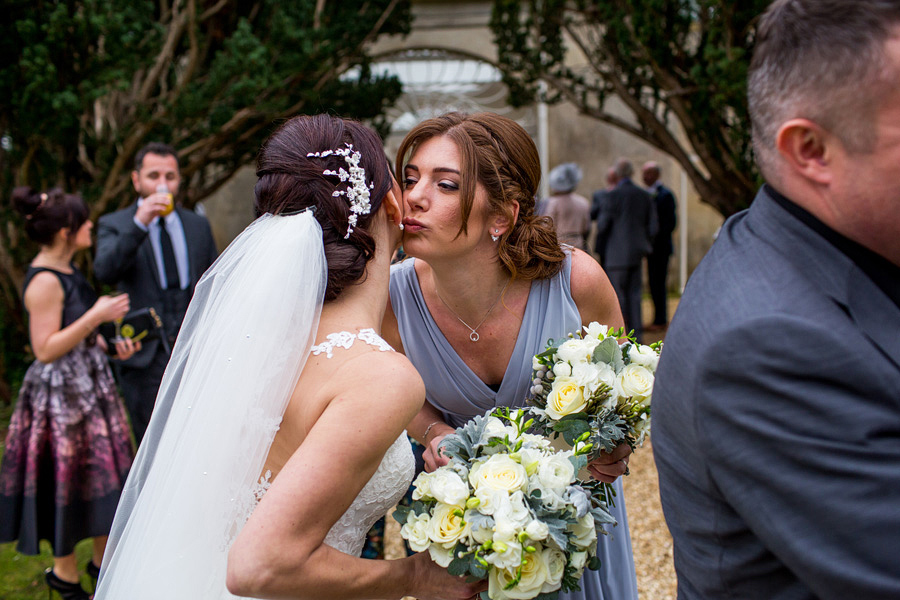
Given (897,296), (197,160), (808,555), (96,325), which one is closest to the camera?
(808,555)

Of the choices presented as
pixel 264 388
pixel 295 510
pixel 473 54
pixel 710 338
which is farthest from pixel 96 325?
pixel 473 54

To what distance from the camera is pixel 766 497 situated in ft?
3.31

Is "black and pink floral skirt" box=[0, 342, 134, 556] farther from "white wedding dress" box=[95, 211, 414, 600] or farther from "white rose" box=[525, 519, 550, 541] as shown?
"white rose" box=[525, 519, 550, 541]

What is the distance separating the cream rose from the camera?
1935 mm

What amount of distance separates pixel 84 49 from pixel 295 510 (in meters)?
5.41

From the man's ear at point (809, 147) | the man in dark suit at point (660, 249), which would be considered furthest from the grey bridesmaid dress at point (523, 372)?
the man in dark suit at point (660, 249)

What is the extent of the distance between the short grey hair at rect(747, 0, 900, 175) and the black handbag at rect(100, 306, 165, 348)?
3.66m

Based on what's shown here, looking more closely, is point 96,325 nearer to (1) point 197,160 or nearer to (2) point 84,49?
(2) point 84,49

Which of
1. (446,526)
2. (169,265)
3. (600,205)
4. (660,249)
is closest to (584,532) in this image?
(446,526)

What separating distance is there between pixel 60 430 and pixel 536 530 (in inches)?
124

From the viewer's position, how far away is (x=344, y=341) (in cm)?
165

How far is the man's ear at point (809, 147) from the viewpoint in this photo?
105 cm

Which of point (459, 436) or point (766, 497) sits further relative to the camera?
point (459, 436)

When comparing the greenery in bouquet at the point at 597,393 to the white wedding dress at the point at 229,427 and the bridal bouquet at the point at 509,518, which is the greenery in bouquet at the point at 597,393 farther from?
the white wedding dress at the point at 229,427
